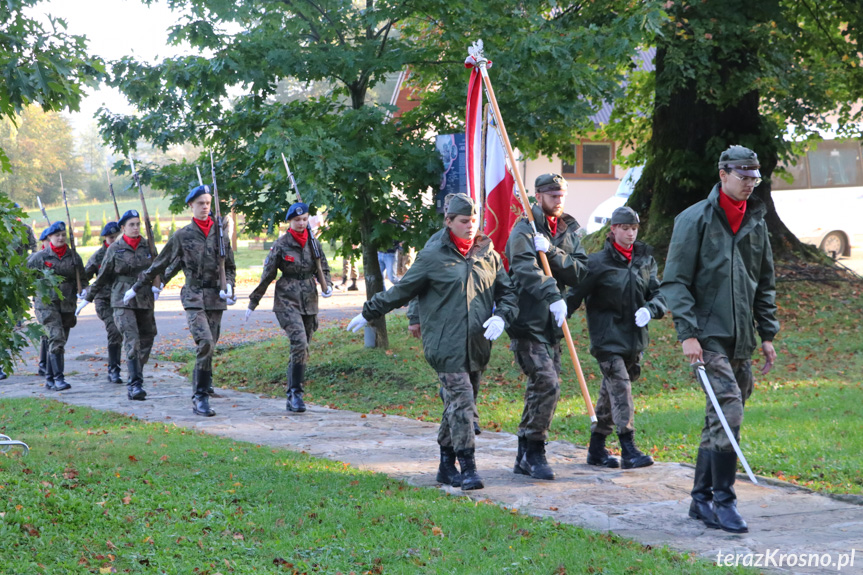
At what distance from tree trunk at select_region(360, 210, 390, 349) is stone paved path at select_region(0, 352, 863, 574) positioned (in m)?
2.43

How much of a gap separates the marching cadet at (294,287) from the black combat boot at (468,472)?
3969mm

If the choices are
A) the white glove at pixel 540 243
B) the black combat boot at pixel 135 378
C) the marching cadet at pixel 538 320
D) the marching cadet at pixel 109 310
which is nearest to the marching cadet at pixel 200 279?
the black combat boot at pixel 135 378

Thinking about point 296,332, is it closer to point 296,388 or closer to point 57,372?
point 296,388

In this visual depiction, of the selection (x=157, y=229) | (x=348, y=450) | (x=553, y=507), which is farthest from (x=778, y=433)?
(x=157, y=229)

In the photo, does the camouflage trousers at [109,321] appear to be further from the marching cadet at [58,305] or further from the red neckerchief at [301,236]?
the red neckerchief at [301,236]

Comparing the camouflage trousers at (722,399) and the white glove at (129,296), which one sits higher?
the white glove at (129,296)

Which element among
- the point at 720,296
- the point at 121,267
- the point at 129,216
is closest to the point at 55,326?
the point at 121,267

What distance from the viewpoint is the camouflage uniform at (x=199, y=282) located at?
10352 mm

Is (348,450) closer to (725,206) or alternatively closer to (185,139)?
(725,206)

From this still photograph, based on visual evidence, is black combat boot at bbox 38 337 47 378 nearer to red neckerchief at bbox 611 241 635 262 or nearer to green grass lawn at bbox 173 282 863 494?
green grass lawn at bbox 173 282 863 494

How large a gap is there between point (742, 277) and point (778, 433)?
3458 mm

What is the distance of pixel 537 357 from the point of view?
702cm

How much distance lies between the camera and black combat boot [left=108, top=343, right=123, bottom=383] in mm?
12961

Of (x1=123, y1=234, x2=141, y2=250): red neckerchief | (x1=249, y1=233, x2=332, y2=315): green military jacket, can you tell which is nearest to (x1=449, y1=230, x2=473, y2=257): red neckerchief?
(x1=249, y1=233, x2=332, y2=315): green military jacket
